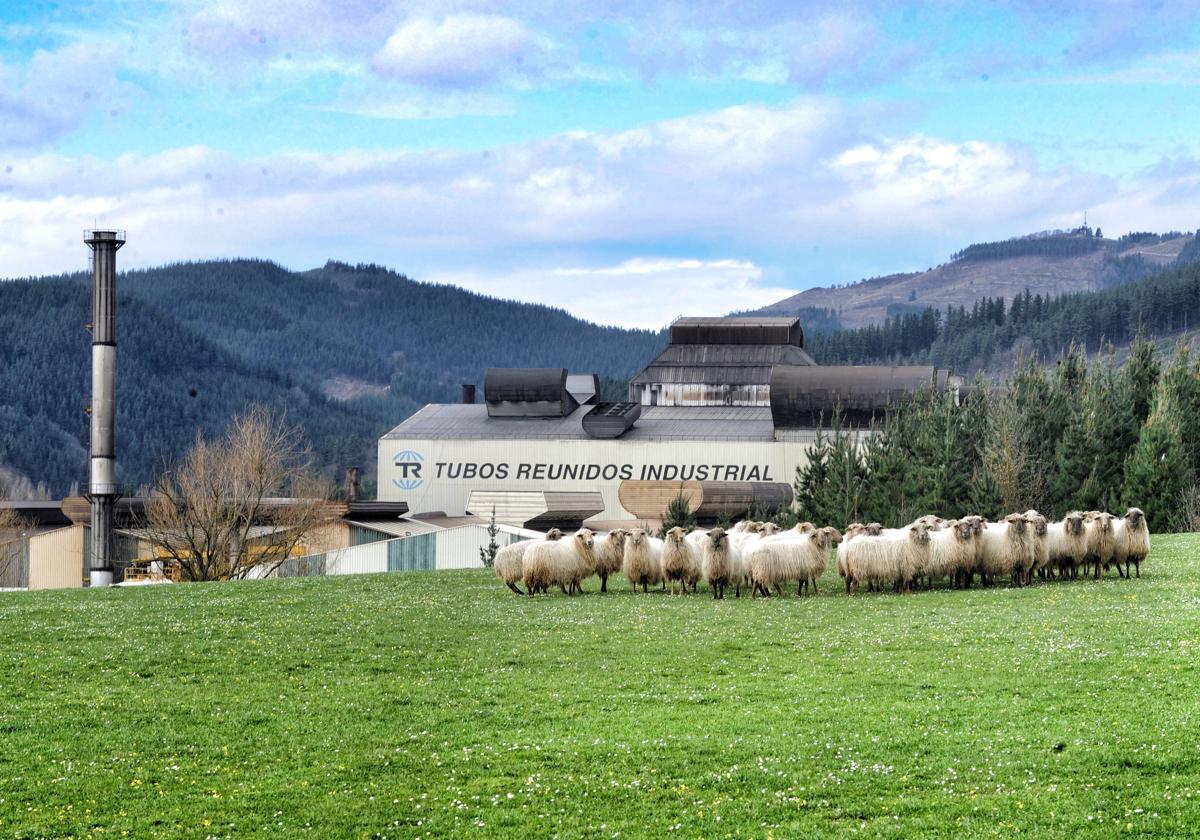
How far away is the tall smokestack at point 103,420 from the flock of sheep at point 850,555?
39.8 m

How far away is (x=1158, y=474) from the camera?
60188 millimetres

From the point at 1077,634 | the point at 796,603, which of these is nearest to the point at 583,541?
the point at 796,603

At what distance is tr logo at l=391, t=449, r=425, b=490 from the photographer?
97.5 m

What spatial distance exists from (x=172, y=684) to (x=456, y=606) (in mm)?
11076

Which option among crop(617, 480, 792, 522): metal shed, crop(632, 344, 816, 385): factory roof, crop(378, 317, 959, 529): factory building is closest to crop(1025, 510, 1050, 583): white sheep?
crop(617, 480, 792, 522): metal shed

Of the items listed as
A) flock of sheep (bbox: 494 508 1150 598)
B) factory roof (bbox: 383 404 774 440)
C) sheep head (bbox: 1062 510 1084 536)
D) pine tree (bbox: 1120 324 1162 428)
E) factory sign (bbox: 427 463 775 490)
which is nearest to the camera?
flock of sheep (bbox: 494 508 1150 598)

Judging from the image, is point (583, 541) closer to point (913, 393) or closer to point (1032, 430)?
point (1032, 430)

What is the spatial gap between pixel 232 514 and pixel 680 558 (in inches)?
1402

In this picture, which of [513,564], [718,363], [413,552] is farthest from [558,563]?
[718,363]

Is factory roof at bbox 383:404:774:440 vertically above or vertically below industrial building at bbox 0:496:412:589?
above

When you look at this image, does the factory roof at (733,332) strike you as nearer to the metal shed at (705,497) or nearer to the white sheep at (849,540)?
the metal shed at (705,497)

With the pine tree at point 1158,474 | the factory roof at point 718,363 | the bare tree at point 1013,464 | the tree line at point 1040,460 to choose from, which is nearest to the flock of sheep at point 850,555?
the pine tree at point 1158,474

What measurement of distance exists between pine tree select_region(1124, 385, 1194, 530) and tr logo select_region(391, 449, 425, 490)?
51255 mm

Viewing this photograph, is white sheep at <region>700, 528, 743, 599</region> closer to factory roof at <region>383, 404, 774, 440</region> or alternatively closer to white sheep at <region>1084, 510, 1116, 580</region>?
white sheep at <region>1084, 510, 1116, 580</region>
